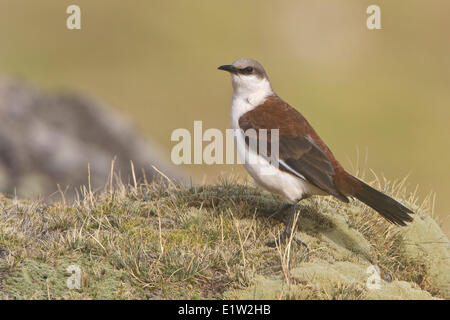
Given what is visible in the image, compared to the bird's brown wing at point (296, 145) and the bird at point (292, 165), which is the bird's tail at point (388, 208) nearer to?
the bird at point (292, 165)

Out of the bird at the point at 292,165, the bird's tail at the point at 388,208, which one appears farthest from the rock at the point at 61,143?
the bird's tail at the point at 388,208

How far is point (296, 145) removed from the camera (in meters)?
6.11

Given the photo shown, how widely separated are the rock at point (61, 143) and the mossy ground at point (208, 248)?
476 cm

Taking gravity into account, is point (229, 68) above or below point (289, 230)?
above

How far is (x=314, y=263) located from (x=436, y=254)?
7.05 ft

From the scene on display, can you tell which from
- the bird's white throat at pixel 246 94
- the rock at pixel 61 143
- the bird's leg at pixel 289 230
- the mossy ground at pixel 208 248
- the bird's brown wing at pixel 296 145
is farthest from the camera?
the rock at pixel 61 143

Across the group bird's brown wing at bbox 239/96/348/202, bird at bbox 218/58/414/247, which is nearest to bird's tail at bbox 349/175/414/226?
bird at bbox 218/58/414/247

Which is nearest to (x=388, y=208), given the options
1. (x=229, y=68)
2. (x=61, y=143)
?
(x=229, y=68)

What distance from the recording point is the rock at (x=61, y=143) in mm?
12016

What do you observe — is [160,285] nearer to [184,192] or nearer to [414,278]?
[184,192]

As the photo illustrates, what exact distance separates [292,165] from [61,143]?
A: 834 cm

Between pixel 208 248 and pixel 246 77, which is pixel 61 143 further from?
pixel 208 248

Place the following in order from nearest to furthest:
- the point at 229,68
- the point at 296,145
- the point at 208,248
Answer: the point at 208,248
the point at 296,145
the point at 229,68
